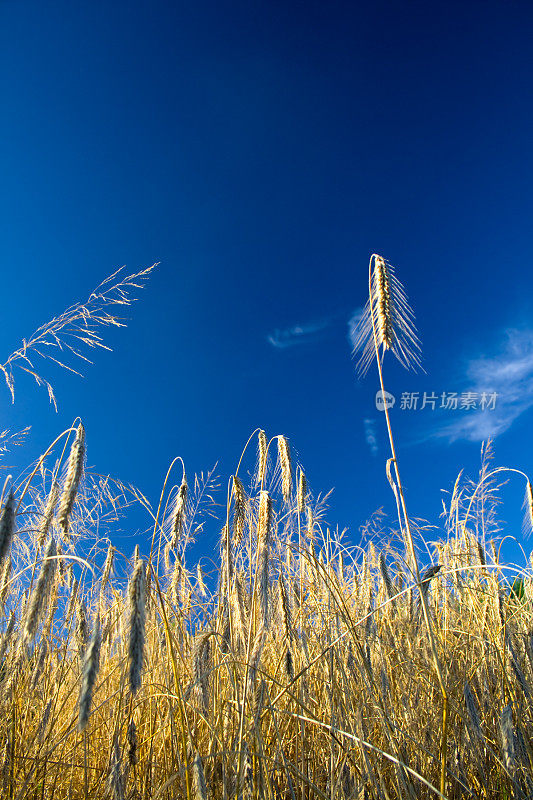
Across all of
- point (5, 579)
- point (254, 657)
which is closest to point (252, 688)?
point (254, 657)

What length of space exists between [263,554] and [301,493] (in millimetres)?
1549

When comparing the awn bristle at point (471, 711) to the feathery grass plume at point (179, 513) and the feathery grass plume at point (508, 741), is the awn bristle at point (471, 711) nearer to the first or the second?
the feathery grass plume at point (508, 741)

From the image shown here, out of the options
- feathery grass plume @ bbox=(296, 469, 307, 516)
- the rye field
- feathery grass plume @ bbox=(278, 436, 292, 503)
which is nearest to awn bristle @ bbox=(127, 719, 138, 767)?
the rye field

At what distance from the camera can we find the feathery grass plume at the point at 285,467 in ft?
8.32

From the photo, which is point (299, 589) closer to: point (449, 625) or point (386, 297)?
point (449, 625)

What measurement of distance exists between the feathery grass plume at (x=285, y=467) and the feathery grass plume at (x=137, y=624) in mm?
1280

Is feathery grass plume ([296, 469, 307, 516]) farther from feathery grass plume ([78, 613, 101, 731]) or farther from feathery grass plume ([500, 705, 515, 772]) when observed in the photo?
feathery grass plume ([78, 613, 101, 731])

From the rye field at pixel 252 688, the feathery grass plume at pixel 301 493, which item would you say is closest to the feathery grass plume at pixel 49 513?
the rye field at pixel 252 688

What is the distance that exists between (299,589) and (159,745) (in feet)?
4.33

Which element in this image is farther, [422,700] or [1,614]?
[422,700]

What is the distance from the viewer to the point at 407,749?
6.67 ft

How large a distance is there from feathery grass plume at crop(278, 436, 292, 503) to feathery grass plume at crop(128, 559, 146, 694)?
4.20ft

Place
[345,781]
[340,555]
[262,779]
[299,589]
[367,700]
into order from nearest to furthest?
[262,779] → [345,781] → [367,700] → [299,589] → [340,555]

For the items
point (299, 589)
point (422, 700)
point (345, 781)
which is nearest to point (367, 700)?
point (422, 700)
